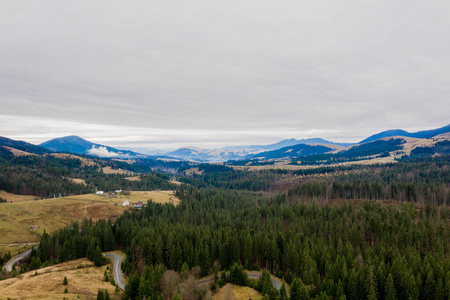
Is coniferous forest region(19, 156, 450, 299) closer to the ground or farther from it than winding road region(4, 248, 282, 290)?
farther from it

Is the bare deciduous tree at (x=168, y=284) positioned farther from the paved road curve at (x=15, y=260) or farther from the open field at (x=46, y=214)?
the open field at (x=46, y=214)

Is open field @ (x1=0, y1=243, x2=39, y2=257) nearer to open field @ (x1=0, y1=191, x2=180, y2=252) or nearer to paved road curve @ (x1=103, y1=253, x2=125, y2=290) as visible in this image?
open field @ (x1=0, y1=191, x2=180, y2=252)

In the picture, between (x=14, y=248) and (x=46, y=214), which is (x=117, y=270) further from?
(x=46, y=214)

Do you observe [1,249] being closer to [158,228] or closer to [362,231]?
[158,228]

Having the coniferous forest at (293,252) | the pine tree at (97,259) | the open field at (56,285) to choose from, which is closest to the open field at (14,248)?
the coniferous forest at (293,252)

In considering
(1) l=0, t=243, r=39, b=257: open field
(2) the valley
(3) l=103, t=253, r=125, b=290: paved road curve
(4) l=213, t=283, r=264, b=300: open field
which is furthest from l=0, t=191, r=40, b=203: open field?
(4) l=213, t=283, r=264, b=300: open field

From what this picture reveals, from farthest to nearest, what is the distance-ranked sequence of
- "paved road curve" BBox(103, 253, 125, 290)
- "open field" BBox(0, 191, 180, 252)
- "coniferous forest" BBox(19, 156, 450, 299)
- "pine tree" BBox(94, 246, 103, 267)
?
1. "open field" BBox(0, 191, 180, 252)
2. "pine tree" BBox(94, 246, 103, 267)
3. "paved road curve" BBox(103, 253, 125, 290)
4. "coniferous forest" BBox(19, 156, 450, 299)
